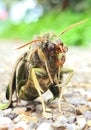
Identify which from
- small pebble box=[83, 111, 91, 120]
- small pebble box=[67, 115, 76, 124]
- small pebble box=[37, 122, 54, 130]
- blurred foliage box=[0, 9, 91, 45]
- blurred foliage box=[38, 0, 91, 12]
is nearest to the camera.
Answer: small pebble box=[37, 122, 54, 130]

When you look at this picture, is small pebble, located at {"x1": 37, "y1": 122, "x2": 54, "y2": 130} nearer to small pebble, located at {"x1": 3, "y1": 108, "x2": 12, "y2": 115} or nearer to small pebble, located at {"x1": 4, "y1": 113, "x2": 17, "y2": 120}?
small pebble, located at {"x1": 4, "y1": 113, "x2": 17, "y2": 120}

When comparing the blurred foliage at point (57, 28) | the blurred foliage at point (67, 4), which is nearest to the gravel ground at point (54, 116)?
the blurred foliage at point (57, 28)

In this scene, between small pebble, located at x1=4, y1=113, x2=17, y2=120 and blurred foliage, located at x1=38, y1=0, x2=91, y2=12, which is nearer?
small pebble, located at x1=4, y1=113, x2=17, y2=120

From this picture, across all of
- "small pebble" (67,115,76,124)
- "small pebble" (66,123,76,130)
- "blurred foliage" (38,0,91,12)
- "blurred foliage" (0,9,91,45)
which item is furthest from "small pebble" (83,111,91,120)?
"blurred foliage" (38,0,91,12)

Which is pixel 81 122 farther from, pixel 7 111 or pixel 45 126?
pixel 7 111

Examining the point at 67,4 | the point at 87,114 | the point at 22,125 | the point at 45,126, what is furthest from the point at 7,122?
the point at 67,4

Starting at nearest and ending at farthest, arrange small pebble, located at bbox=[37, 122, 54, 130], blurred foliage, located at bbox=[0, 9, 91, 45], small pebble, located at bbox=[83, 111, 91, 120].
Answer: small pebble, located at bbox=[37, 122, 54, 130] < small pebble, located at bbox=[83, 111, 91, 120] < blurred foliage, located at bbox=[0, 9, 91, 45]

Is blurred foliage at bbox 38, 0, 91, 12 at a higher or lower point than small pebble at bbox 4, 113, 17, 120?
higher
